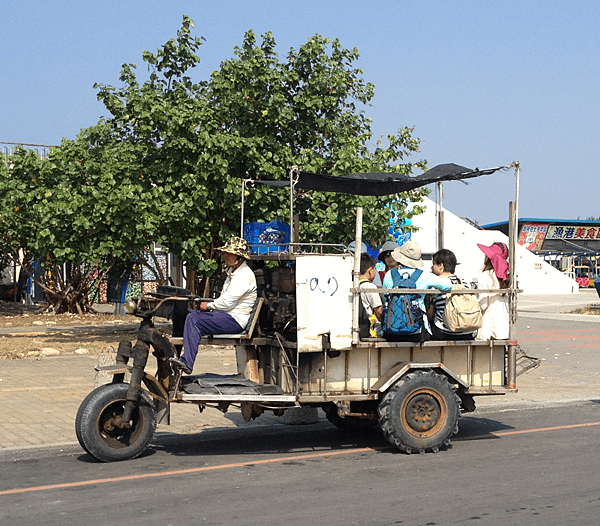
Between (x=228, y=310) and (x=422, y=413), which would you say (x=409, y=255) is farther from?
(x=228, y=310)

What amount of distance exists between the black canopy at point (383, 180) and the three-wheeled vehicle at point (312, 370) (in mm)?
22

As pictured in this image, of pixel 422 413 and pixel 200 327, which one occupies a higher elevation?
pixel 200 327

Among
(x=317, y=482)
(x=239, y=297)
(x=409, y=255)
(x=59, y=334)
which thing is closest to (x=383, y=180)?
(x=409, y=255)

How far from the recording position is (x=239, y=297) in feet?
27.0

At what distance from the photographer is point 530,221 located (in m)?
60.4

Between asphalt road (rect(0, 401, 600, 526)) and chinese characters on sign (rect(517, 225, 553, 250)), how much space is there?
53.2 meters

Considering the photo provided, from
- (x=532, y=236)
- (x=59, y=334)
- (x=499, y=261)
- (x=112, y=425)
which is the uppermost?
(x=532, y=236)

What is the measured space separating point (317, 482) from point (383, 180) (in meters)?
3.22

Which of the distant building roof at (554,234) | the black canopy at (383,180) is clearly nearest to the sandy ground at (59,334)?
the black canopy at (383,180)

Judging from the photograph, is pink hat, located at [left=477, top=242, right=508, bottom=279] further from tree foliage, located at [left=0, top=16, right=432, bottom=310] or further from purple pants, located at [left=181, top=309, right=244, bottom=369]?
tree foliage, located at [left=0, top=16, right=432, bottom=310]

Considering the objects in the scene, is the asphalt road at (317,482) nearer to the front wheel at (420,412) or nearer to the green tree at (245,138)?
the front wheel at (420,412)

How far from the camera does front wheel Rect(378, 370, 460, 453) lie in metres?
8.04

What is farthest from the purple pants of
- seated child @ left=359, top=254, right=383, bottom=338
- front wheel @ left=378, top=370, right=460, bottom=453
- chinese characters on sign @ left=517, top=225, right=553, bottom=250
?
chinese characters on sign @ left=517, top=225, right=553, bottom=250

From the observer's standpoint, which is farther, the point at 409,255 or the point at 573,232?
the point at 573,232
